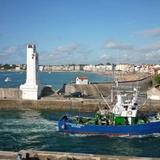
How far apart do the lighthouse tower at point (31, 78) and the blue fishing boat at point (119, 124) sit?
17296 millimetres

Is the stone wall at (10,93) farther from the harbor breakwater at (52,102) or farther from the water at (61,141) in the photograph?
the water at (61,141)

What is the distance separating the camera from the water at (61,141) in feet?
99.4

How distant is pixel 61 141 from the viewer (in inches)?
1325

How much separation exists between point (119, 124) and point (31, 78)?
2096 centimetres

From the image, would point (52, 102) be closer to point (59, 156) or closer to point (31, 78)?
point (31, 78)

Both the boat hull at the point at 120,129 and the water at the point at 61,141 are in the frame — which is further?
the boat hull at the point at 120,129

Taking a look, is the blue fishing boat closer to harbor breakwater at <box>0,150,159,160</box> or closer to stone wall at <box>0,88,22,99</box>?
harbor breakwater at <box>0,150,159,160</box>

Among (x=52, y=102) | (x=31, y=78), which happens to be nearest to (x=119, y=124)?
(x=52, y=102)

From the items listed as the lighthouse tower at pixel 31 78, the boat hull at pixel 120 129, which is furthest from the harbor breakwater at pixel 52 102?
the boat hull at pixel 120 129

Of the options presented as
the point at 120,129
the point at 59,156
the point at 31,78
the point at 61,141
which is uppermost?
the point at 31,78

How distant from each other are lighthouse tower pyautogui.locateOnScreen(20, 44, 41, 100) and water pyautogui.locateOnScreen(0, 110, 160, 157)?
1230cm

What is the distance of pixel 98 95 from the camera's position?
61.2m

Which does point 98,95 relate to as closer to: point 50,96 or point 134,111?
point 50,96

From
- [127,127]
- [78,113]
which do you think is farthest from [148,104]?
[127,127]
